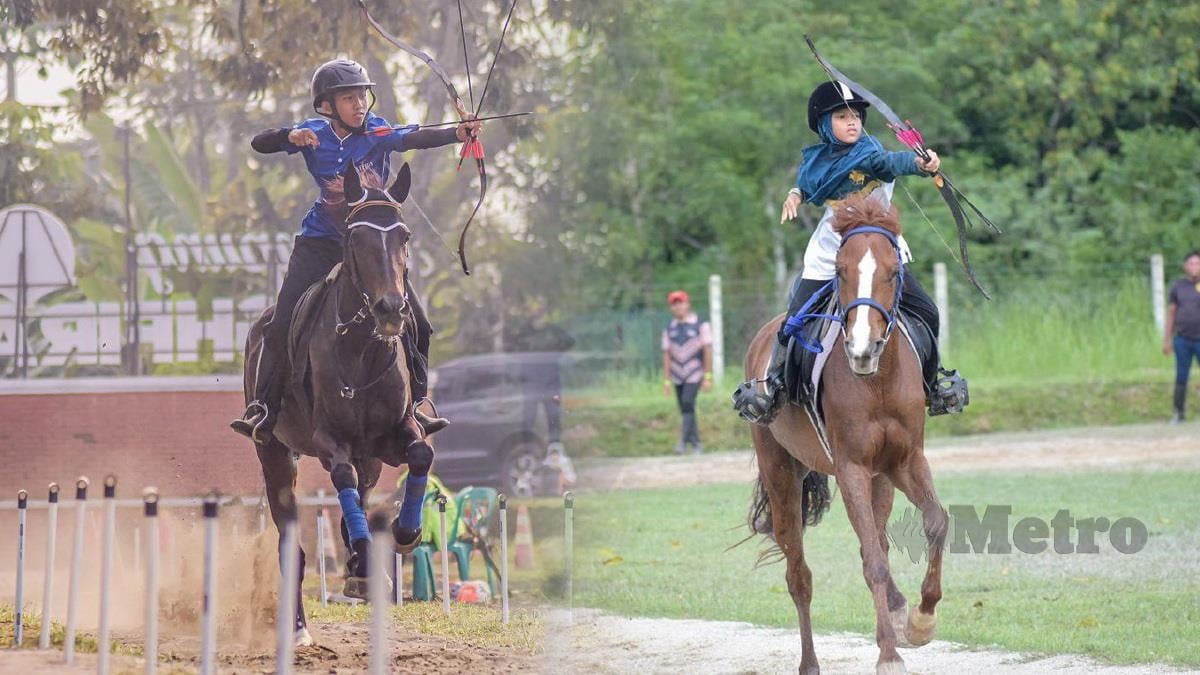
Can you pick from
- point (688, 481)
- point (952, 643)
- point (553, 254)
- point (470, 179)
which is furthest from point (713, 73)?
point (952, 643)

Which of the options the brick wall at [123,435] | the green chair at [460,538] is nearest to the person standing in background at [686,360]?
the green chair at [460,538]

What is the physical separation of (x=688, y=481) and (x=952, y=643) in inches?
384

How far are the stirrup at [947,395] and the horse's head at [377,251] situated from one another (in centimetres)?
280

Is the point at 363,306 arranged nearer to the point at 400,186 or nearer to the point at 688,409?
the point at 400,186

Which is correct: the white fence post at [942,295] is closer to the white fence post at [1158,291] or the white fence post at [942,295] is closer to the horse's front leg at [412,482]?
the white fence post at [1158,291]

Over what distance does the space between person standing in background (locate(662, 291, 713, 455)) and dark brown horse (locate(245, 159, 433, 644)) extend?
12.1m

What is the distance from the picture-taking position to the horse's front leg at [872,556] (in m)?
7.27

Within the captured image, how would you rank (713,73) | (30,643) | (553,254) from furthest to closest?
1. (713,73)
2. (553,254)
3. (30,643)

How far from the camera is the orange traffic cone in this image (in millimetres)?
12078

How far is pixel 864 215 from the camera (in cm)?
777

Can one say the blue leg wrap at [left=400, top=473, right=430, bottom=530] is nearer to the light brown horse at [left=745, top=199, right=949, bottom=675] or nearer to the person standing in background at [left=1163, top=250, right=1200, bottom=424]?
the light brown horse at [left=745, top=199, right=949, bottom=675]

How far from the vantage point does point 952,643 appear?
30.2ft

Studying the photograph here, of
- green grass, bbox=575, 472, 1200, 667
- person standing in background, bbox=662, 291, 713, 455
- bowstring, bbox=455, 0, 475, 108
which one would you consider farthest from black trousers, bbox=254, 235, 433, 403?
person standing in background, bbox=662, 291, 713, 455

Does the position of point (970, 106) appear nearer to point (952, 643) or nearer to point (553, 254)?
point (553, 254)
